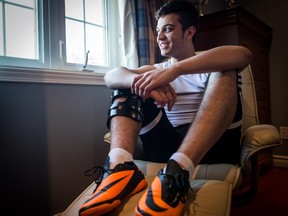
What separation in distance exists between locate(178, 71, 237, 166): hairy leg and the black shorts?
14 cm

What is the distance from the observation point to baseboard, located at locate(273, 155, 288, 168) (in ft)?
7.66

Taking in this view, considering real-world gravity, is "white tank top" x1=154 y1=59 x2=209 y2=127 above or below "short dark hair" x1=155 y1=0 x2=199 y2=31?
below

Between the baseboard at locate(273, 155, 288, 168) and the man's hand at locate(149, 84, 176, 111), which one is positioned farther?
the baseboard at locate(273, 155, 288, 168)

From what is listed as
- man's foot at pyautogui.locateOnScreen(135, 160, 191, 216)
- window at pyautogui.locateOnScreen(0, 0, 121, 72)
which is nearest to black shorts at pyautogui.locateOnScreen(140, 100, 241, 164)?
man's foot at pyautogui.locateOnScreen(135, 160, 191, 216)

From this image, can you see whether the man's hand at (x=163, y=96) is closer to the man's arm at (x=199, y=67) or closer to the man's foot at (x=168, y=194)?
the man's arm at (x=199, y=67)

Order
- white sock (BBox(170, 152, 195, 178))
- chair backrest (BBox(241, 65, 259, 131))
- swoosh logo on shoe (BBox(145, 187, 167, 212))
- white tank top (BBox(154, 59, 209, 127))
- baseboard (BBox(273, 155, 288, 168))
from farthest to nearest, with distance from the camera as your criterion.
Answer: baseboard (BBox(273, 155, 288, 168)) → chair backrest (BBox(241, 65, 259, 131)) → white tank top (BBox(154, 59, 209, 127)) → white sock (BBox(170, 152, 195, 178)) → swoosh logo on shoe (BBox(145, 187, 167, 212))

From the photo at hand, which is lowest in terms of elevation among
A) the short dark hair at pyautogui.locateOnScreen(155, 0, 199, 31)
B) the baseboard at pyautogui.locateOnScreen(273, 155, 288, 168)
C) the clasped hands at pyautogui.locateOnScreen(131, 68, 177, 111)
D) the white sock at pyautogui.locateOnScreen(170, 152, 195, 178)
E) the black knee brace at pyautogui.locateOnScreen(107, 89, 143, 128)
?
the baseboard at pyautogui.locateOnScreen(273, 155, 288, 168)

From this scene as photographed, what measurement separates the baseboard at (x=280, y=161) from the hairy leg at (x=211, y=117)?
185 cm

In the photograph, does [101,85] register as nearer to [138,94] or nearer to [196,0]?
[138,94]

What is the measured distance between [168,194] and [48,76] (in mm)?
943

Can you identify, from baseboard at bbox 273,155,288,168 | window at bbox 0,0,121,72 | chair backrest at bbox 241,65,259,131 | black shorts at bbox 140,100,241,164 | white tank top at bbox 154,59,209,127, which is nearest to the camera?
black shorts at bbox 140,100,241,164

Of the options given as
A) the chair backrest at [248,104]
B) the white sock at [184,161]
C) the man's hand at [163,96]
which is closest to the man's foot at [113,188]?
the white sock at [184,161]

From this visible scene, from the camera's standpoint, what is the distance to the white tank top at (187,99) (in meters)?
1.09

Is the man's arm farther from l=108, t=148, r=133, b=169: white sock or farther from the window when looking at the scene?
the window
